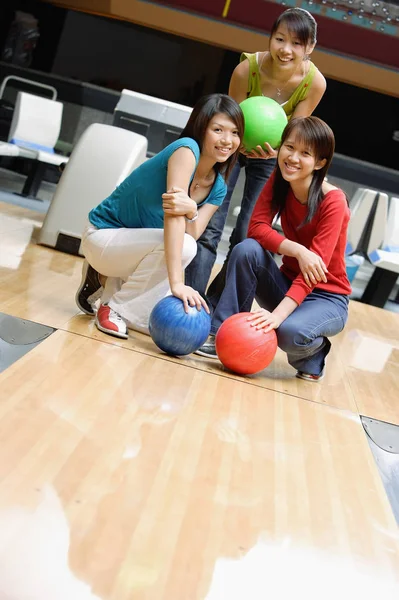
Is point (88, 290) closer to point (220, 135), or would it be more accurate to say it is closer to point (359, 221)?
point (220, 135)

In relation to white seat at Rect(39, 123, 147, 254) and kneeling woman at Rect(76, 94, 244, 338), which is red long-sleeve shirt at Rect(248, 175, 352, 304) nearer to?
kneeling woman at Rect(76, 94, 244, 338)

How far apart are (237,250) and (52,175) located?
19.3 ft

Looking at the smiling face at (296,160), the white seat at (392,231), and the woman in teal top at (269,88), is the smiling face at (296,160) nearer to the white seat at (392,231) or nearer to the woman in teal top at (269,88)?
the woman in teal top at (269,88)

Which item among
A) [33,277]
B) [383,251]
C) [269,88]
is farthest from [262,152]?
[383,251]

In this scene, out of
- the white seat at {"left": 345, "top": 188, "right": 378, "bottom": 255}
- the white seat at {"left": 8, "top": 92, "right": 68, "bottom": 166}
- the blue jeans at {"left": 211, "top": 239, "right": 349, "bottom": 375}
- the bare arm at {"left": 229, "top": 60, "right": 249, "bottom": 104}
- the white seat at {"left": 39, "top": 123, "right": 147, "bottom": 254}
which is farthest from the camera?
the white seat at {"left": 8, "top": 92, "right": 68, "bottom": 166}

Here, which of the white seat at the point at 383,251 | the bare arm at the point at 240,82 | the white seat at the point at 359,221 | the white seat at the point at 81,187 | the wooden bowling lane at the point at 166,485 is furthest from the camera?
the white seat at the point at 359,221

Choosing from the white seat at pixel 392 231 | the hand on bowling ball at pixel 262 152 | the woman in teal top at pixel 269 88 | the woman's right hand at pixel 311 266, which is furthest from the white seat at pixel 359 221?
the woman's right hand at pixel 311 266

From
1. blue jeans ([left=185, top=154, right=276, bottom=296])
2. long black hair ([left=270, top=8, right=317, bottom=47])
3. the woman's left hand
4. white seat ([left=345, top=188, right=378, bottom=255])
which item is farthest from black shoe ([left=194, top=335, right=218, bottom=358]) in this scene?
white seat ([left=345, top=188, right=378, bottom=255])

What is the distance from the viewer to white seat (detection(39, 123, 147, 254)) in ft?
13.0

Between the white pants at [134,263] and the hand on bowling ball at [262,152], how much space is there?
46 centimetres

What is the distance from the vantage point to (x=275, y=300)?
2842mm

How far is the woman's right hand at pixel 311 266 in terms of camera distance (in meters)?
2.60

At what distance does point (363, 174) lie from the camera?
819 cm

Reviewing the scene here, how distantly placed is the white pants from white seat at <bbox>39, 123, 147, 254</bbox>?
4.04 ft
